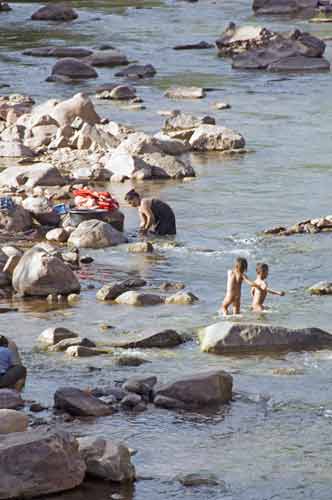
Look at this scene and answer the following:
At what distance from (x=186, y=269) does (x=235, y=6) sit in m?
38.9

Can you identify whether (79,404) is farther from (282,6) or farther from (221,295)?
(282,6)

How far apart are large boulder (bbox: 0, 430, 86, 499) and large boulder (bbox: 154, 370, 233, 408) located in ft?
7.53

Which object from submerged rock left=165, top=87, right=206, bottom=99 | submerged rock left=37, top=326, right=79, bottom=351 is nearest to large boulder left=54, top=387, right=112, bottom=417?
submerged rock left=37, top=326, right=79, bottom=351

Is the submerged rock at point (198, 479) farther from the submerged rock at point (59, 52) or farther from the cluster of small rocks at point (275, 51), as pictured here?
the submerged rock at point (59, 52)

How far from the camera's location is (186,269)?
2002 centimetres

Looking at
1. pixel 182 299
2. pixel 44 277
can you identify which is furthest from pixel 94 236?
pixel 182 299

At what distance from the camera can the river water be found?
40.4 ft

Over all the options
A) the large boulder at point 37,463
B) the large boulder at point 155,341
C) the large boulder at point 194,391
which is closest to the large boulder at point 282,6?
the large boulder at point 155,341

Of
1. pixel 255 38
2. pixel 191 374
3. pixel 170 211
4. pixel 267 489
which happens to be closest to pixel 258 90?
→ pixel 255 38

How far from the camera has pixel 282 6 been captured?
2167 inches

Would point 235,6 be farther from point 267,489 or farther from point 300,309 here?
point 267,489

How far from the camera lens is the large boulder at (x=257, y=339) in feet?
50.7

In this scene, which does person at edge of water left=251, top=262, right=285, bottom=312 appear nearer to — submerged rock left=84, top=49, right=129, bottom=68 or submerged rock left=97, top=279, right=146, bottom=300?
submerged rock left=97, top=279, right=146, bottom=300

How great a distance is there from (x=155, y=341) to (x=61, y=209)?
23.8 feet
